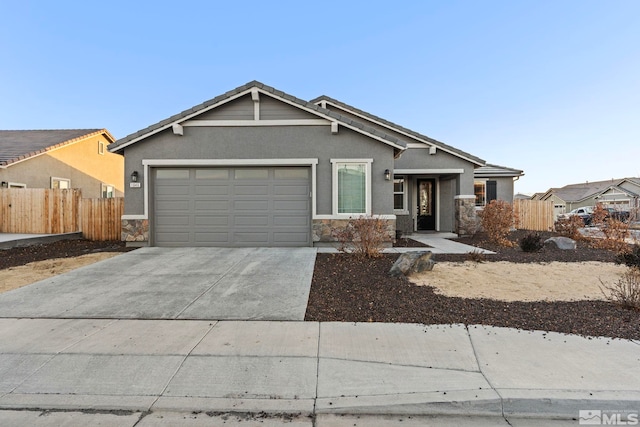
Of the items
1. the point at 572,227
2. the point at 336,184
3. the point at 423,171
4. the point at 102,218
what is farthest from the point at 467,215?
the point at 102,218

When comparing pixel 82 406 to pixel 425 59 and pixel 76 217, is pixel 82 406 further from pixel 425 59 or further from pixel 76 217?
pixel 425 59

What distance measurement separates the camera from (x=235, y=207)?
9953 mm

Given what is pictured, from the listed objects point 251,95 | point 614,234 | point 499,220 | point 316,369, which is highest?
point 251,95

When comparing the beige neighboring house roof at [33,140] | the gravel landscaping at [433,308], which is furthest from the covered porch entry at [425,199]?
the beige neighboring house roof at [33,140]

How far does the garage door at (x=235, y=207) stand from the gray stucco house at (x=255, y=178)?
0.03m

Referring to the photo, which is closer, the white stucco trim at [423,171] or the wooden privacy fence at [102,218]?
the wooden privacy fence at [102,218]

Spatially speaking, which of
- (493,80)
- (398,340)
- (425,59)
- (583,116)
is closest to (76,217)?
(398,340)

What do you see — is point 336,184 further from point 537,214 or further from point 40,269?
point 537,214

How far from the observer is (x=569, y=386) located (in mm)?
2752

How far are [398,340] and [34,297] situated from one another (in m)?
5.89

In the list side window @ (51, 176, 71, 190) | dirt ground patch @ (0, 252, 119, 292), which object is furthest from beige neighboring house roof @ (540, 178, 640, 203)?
side window @ (51, 176, 71, 190)

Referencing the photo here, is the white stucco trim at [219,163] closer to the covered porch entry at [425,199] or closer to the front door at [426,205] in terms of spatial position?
the covered porch entry at [425,199]

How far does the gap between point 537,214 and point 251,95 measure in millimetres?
15775

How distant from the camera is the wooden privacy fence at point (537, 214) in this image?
649 inches
